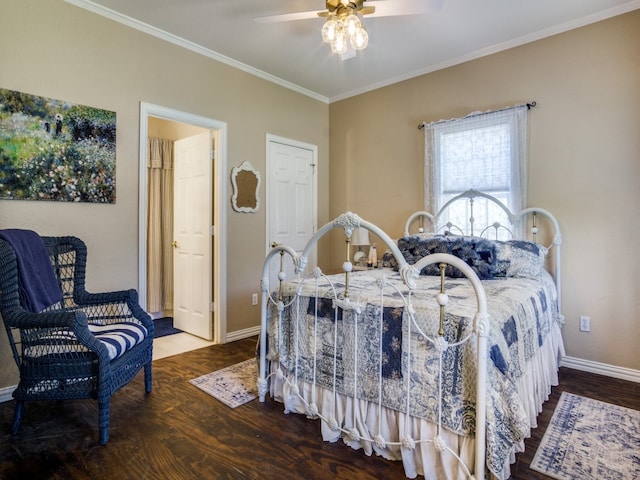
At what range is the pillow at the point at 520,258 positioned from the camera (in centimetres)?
269

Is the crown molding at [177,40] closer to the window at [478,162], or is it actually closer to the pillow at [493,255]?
the window at [478,162]

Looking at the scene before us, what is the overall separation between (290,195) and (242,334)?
5.56 ft

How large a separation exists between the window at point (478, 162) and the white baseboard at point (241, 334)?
7.41 feet

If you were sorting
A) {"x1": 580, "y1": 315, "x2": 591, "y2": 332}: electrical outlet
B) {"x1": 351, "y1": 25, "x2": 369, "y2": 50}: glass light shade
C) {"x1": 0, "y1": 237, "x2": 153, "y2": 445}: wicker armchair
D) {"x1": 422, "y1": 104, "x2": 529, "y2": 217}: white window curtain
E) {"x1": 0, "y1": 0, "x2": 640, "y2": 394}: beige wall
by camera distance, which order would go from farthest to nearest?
{"x1": 422, "y1": 104, "x2": 529, "y2": 217}: white window curtain, {"x1": 580, "y1": 315, "x2": 591, "y2": 332}: electrical outlet, {"x1": 0, "y1": 0, "x2": 640, "y2": 394}: beige wall, {"x1": 351, "y1": 25, "x2": 369, "y2": 50}: glass light shade, {"x1": 0, "y1": 237, "x2": 153, "y2": 445}: wicker armchair

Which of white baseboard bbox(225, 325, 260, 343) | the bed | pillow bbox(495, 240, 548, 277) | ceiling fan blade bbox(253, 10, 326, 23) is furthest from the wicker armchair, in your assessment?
pillow bbox(495, 240, 548, 277)

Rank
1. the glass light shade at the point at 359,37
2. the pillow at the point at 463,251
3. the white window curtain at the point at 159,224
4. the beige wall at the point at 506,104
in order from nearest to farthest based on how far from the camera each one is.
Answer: the glass light shade at the point at 359,37 < the beige wall at the point at 506,104 < the pillow at the point at 463,251 < the white window curtain at the point at 159,224

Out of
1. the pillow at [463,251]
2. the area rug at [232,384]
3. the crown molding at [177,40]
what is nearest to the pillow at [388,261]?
the pillow at [463,251]

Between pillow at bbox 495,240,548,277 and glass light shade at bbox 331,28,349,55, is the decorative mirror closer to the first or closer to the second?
glass light shade at bbox 331,28,349,55

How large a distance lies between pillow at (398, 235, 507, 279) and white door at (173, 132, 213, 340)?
2.01 meters

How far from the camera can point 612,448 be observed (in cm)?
184

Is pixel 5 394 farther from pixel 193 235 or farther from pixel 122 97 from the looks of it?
pixel 122 97

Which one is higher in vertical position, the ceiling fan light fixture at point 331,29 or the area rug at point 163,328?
the ceiling fan light fixture at point 331,29

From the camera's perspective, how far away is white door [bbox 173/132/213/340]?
3609 millimetres

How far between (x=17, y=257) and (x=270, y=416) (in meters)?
1.70
